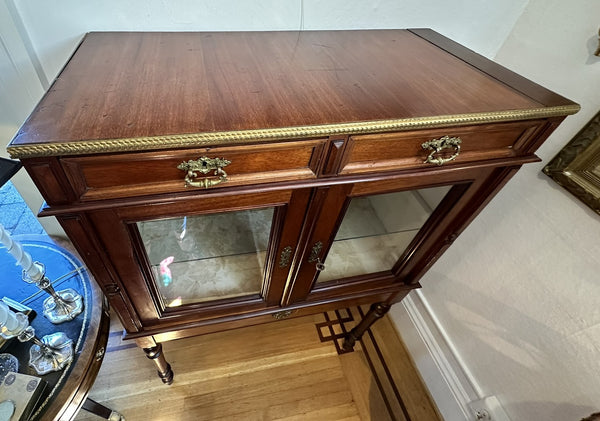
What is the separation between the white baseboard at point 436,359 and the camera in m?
0.99

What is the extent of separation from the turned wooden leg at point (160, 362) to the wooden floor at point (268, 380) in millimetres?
58

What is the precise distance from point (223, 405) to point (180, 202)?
807mm

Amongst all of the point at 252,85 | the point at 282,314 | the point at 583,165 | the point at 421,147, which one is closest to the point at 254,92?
the point at 252,85

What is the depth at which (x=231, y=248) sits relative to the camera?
2.26 feet

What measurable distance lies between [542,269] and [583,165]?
0.87ft

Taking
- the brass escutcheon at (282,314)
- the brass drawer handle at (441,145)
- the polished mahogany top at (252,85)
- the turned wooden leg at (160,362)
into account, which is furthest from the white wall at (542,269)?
the turned wooden leg at (160,362)

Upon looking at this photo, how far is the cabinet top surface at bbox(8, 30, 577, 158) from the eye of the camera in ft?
1.25

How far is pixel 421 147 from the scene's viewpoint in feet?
1.70

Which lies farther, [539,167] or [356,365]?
[356,365]

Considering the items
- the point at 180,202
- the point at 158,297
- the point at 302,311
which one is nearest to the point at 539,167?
the point at 302,311

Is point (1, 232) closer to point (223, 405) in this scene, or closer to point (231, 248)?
point (231, 248)

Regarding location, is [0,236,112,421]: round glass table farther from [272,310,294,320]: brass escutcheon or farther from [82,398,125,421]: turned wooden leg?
[272,310,294,320]: brass escutcheon

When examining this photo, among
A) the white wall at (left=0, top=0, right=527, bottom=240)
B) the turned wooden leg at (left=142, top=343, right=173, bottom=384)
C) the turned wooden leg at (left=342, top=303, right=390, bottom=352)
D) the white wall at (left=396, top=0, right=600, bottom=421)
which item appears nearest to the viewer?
the white wall at (left=0, top=0, right=527, bottom=240)

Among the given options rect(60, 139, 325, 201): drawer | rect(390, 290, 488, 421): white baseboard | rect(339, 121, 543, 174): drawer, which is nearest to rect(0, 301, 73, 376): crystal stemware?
rect(60, 139, 325, 201): drawer
